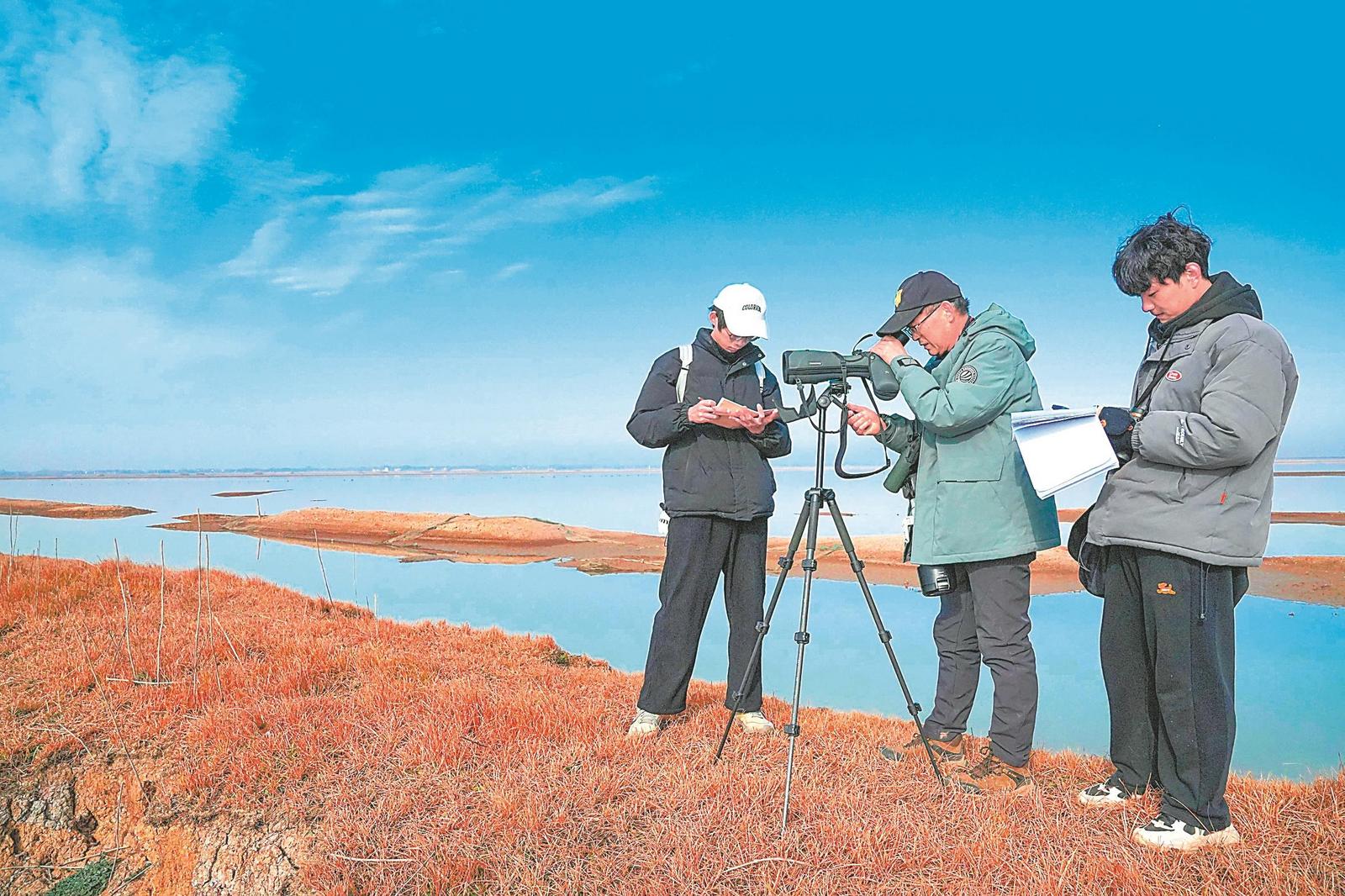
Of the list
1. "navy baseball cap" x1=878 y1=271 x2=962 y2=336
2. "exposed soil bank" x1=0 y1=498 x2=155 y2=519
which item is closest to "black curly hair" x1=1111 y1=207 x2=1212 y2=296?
"navy baseball cap" x1=878 y1=271 x2=962 y2=336

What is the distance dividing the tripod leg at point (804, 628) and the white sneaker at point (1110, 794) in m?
1.20

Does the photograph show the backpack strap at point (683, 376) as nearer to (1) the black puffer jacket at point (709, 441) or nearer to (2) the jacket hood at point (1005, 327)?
(1) the black puffer jacket at point (709, 441)

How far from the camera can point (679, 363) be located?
4.04m

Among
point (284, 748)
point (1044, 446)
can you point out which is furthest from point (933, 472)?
point (284, 748)

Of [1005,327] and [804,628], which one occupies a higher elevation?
[1005,327]

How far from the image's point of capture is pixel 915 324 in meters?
3.43

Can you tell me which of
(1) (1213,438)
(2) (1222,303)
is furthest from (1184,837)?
(2) (1222,303)

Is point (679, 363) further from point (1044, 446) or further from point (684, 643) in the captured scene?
point (1044, 446)

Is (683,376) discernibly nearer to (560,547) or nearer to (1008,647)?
(1008,647)

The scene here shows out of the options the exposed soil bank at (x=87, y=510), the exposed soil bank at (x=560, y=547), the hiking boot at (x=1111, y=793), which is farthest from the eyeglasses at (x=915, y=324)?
the exposed soil bank at (x=87, y=510)

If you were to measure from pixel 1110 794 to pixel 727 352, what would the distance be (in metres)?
2.61

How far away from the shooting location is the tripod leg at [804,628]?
2.92 metres

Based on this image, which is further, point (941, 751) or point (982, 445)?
point (941, 751)

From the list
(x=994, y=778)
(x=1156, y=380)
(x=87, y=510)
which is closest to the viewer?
(x=1156, y=380)
